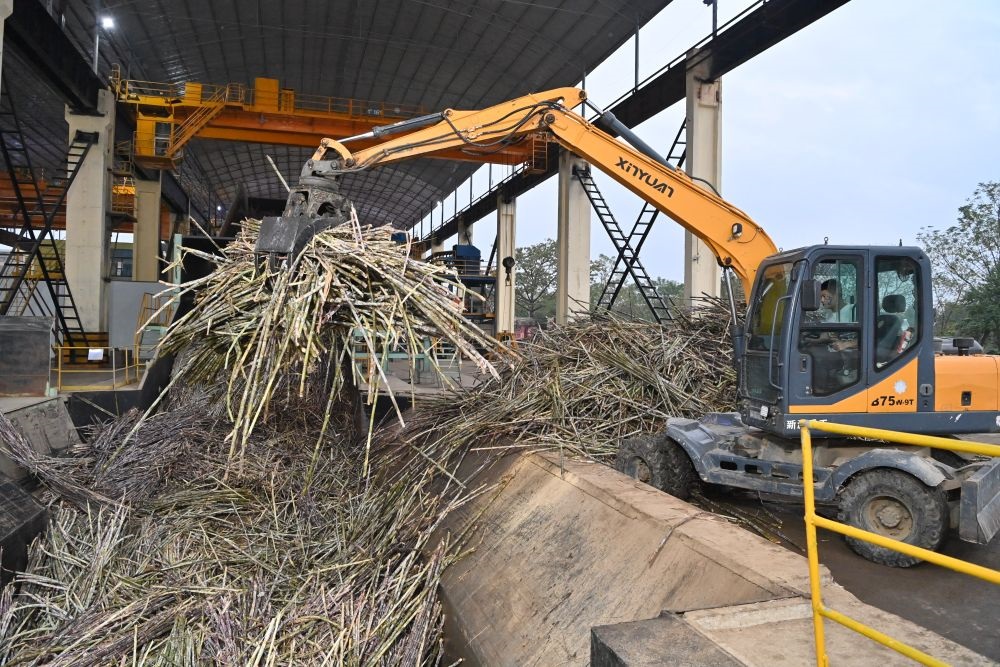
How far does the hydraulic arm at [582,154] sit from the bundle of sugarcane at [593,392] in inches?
56.9

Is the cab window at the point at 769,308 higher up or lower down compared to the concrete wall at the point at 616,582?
higher up

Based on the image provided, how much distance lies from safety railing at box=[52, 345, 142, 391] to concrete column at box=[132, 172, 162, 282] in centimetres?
354

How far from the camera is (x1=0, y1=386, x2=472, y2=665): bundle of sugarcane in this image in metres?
3.84

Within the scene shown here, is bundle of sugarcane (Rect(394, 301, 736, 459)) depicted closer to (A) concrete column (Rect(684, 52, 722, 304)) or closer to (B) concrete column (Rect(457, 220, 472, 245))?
(A) concrete column (Rect(684, 52, 722, 304))

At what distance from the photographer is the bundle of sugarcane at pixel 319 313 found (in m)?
4.35

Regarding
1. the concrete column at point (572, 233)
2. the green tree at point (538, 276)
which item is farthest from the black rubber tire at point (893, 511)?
the green tree at point (538, 276)

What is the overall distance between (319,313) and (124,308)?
1420 cm

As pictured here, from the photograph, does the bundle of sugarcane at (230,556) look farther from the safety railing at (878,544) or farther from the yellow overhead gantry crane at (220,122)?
the yellow overhead gantry crane at (220,122)

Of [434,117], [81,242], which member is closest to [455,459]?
[434,117]

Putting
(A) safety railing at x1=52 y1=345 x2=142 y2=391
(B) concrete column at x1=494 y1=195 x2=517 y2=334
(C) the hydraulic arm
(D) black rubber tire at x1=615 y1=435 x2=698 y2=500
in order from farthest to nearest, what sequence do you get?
1. (B) concrete column at x1=494 y1=195 x2=517 y2=334
2. (A) safety railing at x1=52 y1=345 x2=142 y2=391
3. (C) the hydraulic arm
4. (D) black rubber tire at x1=615 y1=435 x2=698 y2=500

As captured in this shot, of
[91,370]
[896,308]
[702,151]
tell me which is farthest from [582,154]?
[91,370]

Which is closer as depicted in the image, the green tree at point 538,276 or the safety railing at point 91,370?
the safety railing at point 91,370

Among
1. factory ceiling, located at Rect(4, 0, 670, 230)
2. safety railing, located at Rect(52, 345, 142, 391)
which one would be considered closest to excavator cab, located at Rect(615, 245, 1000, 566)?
safety railing, located at Rect(52, 345, 142, 391)

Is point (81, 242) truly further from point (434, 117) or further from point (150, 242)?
point (434, 117)
